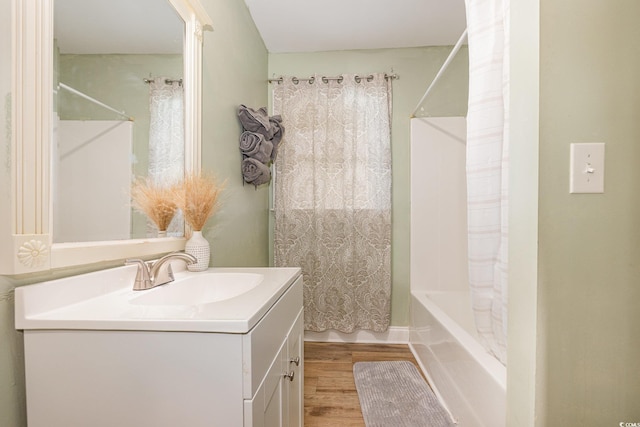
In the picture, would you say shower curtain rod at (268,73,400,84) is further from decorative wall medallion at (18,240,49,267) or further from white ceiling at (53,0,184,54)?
decorative wall medallion at (18,240,49,267)

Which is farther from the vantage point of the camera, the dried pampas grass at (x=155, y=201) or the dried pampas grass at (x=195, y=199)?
the dried pampas grass at (x=195, y=199)

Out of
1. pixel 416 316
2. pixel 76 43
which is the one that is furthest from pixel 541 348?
pixel 416 316

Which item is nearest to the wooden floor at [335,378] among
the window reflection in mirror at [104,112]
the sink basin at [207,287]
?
the sink basin at [207,287]

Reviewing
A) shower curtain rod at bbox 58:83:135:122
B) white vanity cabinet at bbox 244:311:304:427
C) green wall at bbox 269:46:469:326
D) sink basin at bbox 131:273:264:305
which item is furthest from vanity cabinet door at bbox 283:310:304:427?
green wall at bbox 269:46:469:326

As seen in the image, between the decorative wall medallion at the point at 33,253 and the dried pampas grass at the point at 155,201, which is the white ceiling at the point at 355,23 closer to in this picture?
the dried pampas grass at the point at 155,201

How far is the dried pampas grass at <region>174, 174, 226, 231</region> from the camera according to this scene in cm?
127

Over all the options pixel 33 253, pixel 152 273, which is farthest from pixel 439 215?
pixel 33 253

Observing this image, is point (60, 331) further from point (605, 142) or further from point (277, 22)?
point (277, 22)

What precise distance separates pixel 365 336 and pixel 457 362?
124 centimetres

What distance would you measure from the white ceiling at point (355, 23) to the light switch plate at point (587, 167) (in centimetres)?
189

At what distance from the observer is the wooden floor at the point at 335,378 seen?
1.73 metres

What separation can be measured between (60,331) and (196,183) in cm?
72

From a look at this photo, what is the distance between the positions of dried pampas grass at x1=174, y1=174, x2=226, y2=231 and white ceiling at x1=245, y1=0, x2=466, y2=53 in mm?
1529

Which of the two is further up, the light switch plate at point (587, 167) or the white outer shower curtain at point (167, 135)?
the white outer shower curtain at point (167, 135)
